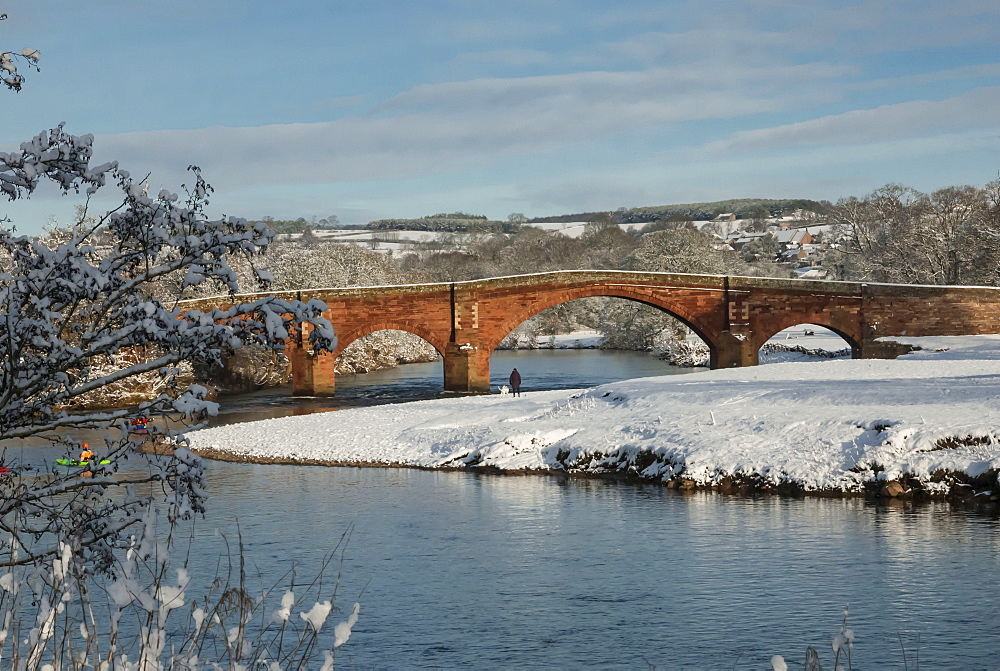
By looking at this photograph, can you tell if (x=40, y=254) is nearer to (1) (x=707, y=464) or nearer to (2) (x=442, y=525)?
(2) (x=442, y=525)

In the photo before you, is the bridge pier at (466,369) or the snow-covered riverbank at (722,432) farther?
the bridge pier at (466,369)

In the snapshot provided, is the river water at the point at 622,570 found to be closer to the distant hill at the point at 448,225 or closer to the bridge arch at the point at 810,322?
the bridge arch at the point at 810,322

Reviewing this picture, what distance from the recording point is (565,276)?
170 feet

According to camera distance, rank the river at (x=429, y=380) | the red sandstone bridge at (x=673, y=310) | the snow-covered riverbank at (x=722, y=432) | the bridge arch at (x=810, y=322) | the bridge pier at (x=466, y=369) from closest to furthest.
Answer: the snow-covered riverbank at (x=722, y=432) → the river at (x=429, y=380) → the bridge pier at (x=466, y=369) → the red sandstone bridge at (x=673, y=310) → the bridge arch at (x=810, y=322)

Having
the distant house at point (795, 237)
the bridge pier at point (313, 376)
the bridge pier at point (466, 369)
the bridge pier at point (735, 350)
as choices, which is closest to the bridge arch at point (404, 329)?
the bridge pier at point (466, 369)

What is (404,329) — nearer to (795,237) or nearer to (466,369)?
(466,369)

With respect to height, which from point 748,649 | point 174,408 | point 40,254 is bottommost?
point 748,649

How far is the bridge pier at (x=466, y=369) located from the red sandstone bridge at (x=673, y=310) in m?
0.04

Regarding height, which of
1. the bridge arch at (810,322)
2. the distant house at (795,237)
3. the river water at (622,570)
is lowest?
the river water at (622,570)

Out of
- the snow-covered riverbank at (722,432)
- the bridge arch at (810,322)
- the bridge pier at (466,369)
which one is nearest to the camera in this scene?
the snow-covered riverbank at (722,432)

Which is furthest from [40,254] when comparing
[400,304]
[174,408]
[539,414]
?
[400,304]

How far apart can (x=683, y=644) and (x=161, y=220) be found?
847 cm

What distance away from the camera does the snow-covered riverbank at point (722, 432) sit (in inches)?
926

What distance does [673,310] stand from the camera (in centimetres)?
5309
